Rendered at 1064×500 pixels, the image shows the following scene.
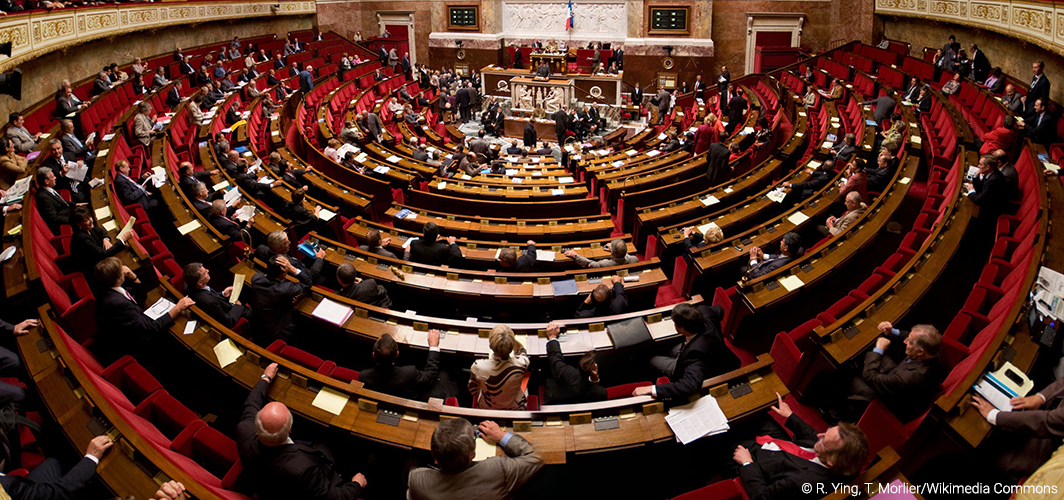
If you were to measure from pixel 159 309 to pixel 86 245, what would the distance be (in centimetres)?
149

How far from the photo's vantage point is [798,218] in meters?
6.35

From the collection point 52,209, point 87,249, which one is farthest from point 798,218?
point 52,209

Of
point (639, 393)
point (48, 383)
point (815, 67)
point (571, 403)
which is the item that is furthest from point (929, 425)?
point (815, 67)

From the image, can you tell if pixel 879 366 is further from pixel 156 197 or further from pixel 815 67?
pixel 815 67

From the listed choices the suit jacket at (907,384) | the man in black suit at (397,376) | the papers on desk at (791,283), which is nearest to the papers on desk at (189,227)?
the man in black suit at (397,376)

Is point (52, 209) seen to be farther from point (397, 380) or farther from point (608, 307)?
point (608, 307)

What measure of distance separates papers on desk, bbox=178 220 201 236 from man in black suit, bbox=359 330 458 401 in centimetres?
346

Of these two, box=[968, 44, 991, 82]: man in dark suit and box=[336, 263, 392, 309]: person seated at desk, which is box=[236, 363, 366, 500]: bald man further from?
box=[968, 44, 991, 82]: man in dark suit

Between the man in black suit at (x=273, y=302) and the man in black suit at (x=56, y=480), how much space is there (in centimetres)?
181

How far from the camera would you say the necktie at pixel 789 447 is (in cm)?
320

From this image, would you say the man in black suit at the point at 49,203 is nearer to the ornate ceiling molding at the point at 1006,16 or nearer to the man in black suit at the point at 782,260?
the man in black suit at the point at 782,260

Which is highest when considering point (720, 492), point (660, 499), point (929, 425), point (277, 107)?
point (277, 107)

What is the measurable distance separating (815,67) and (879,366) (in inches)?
605

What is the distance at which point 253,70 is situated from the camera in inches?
620
